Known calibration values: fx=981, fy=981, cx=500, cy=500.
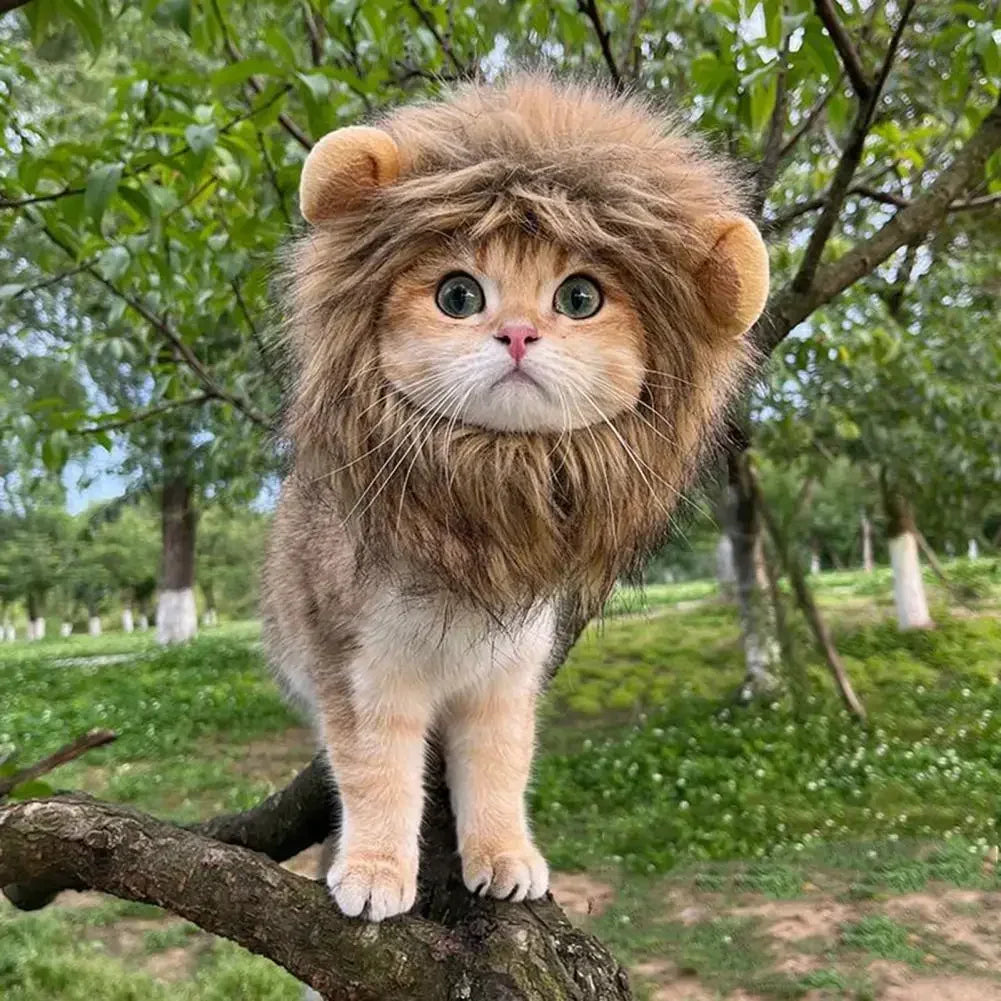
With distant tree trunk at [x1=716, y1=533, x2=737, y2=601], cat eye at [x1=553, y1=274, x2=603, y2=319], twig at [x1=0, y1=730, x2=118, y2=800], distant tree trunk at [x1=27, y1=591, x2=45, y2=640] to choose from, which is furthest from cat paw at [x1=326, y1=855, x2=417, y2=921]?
distant tree trunk at [x1=27, y1=591, x2=45, y2=640]

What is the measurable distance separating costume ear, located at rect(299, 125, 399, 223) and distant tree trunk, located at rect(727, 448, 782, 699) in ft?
20.1

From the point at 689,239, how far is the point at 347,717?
0.88 metres

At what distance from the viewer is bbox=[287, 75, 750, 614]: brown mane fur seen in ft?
3.10

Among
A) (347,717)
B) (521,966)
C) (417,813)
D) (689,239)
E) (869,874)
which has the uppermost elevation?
(689,239)

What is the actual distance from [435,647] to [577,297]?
57 centimetres

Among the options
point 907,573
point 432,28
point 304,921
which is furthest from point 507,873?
point 907,573

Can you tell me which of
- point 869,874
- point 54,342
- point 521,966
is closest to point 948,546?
point 869,874

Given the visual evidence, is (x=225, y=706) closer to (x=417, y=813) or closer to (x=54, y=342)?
(x=54, y=342)

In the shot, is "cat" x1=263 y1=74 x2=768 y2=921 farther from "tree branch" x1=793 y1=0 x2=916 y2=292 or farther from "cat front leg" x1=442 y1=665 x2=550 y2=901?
"tree branch" x1=793 y1=0 x2=916 y2=292

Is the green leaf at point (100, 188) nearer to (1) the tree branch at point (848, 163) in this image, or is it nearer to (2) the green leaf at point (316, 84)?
(2) the green leaf at point (316, 84)

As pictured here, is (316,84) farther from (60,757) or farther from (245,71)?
(60,757)

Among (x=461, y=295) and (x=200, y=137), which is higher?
(x=200, y=137)

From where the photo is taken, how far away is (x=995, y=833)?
4.77m

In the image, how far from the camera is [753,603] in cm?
722
